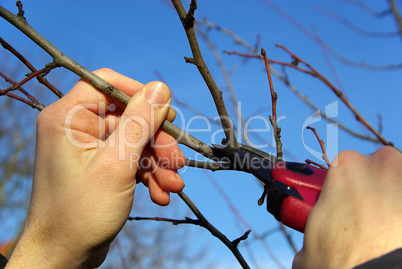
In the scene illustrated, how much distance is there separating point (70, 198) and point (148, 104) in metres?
0.41

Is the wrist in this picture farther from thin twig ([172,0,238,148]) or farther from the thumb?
thin twig ([172,0,238,148])

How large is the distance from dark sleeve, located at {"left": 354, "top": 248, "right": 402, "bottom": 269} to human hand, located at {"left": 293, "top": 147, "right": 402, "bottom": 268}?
0.07 ft

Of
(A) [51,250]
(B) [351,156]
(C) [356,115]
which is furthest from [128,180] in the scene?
(C) [356,115]

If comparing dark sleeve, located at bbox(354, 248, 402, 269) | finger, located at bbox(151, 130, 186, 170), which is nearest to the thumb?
finger, located at bbox(151, 130, 186, 170)

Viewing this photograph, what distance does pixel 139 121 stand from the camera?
1.35 m

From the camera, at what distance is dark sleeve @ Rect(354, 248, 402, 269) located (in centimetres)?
77

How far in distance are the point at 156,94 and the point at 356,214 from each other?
0.80 m

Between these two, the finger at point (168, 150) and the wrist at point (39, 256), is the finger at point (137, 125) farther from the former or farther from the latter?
the wrist at point (39, 256)

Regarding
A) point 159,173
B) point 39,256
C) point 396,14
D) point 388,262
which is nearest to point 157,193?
point 159,173

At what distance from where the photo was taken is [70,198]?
4.23 feet

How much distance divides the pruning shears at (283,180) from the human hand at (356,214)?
0.23 meters

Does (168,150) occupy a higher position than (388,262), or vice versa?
(168,150)

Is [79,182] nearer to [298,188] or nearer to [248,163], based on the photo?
[248,163]

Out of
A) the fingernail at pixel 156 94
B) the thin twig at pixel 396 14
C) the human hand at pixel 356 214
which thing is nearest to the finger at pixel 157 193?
the fingernail at pixel 156 94
